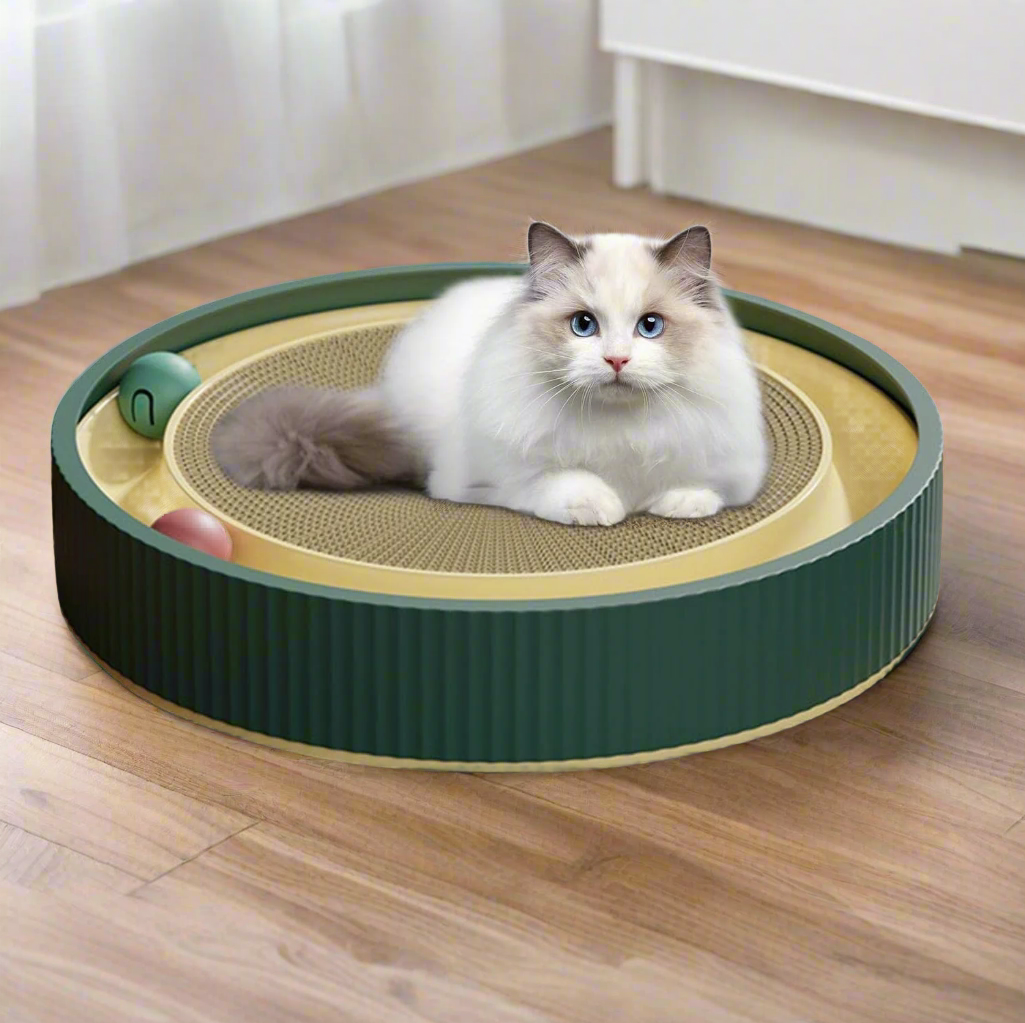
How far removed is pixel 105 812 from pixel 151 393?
2.22 ft

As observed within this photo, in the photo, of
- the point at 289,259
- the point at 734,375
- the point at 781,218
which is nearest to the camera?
the point at 734,375

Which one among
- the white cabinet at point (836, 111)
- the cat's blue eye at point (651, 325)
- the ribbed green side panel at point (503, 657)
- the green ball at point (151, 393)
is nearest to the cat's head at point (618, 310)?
the cat's blue eye at point (651, 325)

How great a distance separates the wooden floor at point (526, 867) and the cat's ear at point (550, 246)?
55 cm

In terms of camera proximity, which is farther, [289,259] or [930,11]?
[289,259]

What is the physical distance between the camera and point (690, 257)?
1748 millimetres

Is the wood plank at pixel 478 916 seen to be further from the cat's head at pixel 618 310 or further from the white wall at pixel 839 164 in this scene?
the white wall at pixel 839 164

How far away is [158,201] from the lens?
3326 millimetres

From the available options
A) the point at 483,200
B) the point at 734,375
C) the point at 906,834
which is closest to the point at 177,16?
the point at 483,200

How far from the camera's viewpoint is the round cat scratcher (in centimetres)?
160

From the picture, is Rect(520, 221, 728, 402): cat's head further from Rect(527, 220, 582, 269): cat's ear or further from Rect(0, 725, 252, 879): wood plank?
Rect(0, 725, 252, 879): wood plank

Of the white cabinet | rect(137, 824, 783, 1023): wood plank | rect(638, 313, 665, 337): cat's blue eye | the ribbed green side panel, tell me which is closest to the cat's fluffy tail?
the ribbed green side panel

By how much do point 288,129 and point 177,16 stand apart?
37 centimetres

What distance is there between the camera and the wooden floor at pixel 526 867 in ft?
4.57

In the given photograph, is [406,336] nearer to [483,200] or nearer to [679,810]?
[679,810]
